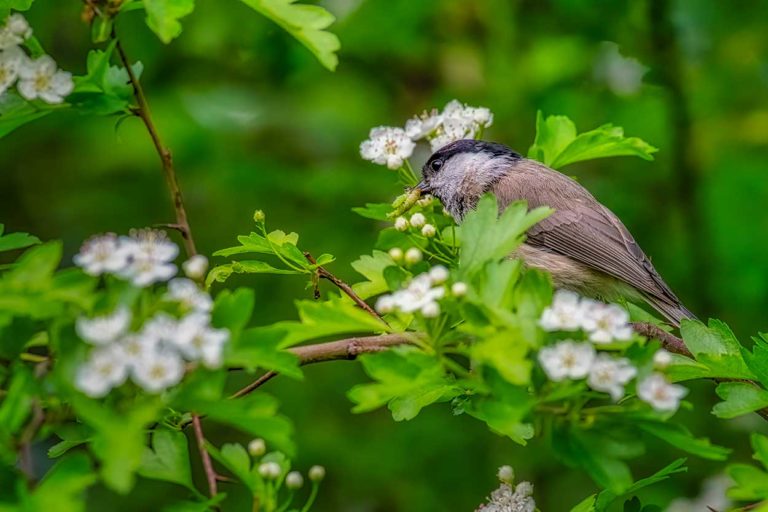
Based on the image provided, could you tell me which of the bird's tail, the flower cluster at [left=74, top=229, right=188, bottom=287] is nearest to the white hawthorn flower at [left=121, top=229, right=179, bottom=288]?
the flower cluster at [left=74, top=229, right=188, bottom=287]

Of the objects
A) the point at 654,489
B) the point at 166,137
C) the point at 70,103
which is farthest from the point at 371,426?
the point at 70,103

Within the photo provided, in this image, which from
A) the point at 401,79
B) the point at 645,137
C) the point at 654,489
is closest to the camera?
the point at 654,489

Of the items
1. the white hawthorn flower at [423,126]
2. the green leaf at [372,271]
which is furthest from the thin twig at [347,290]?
the white hawthorn flower at [423,126]

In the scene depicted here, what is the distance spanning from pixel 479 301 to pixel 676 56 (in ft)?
13.8

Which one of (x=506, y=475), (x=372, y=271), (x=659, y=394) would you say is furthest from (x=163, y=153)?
(x=659, y=394)

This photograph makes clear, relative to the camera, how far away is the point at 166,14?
251cm

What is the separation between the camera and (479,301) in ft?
7.04

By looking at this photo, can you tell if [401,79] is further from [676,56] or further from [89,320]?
[89,320]

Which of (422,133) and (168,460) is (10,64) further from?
(422,133)

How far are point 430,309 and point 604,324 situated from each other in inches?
13.6

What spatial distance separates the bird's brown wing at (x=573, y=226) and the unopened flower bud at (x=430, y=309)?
2.21m

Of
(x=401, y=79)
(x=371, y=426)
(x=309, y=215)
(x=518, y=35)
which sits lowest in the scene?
(x=371, y=426)

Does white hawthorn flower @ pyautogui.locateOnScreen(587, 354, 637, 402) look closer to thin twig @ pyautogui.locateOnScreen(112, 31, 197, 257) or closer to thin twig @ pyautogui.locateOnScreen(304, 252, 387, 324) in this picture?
thin twig @ pyautogui.locateOnScreen(304, 252, 387, 324)

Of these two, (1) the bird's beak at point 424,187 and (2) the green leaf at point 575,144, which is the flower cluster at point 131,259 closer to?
(2) the green leaf at point 575,144
